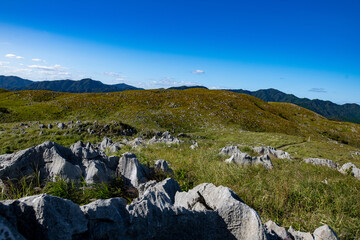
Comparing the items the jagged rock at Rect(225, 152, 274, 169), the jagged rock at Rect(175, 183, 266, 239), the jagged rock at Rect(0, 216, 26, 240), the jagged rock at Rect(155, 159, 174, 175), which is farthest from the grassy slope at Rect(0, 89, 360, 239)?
the jagged rock at Rect(0, 216, 26, 240)

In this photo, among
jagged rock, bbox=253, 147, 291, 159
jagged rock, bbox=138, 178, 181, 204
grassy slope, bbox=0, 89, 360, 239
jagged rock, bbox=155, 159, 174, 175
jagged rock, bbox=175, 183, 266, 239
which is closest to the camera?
jagged rock, bbox=175, 183, 266, 239

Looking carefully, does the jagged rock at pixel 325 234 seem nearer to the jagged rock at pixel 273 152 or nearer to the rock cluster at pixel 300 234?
the rock cluster at pixel 300 234

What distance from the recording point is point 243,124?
171 feet

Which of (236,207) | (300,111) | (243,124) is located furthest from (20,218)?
(300,111)

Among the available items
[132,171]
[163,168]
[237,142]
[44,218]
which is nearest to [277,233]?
[44,218]

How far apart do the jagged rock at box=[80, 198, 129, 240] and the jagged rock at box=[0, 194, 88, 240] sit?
24cm

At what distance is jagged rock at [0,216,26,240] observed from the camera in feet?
7.80

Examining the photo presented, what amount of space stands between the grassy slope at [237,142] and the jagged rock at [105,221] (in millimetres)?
4050

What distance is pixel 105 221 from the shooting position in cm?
356

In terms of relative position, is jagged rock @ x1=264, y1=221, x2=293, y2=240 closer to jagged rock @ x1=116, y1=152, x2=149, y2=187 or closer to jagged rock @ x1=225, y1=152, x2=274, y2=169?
jagged rock @ x1=116, y1=152, x2=149, y2=187

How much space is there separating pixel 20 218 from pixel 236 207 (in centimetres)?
415

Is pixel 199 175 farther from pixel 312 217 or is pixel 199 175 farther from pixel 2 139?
pixel 2 139

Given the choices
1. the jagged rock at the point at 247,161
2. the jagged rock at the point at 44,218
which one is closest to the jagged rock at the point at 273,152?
the jagged rock at the point at 247,161

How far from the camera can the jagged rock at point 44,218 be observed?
113 inches
